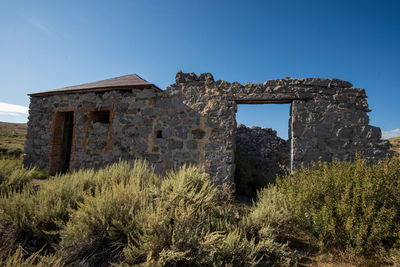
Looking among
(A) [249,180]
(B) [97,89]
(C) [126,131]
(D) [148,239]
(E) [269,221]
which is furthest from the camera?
(B) [97,89]

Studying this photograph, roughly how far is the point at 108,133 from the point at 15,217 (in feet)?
11.0

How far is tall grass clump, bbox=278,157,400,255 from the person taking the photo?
2369mm

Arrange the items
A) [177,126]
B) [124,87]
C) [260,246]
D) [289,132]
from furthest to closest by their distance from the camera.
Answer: [124,87], [177,126], [289,132], [260,246]

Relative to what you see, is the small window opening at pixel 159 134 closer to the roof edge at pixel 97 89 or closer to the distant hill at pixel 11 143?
the roof edge at pixel 97 89

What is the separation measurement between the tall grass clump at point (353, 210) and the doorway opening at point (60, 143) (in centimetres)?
723

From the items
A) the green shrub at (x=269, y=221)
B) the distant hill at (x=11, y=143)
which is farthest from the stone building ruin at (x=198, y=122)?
the distant hill at (x=11, y=143)

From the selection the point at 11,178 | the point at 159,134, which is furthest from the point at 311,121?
the point at 11,178

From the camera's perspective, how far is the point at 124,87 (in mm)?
5547

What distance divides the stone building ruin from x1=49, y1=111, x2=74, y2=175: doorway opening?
4 cm

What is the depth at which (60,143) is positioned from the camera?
22.4 ft

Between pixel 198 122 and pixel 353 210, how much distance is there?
10.9 feet

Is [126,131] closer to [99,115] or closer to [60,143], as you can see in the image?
[99,115]

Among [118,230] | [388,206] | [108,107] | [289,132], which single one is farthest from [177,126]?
[388,206]

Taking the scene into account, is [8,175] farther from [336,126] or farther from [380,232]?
[336,126]
